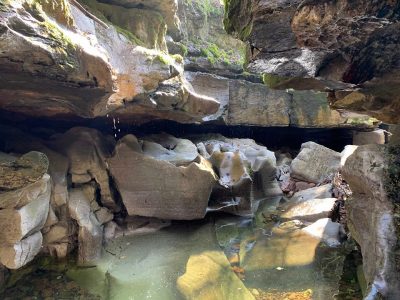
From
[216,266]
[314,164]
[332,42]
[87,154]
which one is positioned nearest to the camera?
[332,42]

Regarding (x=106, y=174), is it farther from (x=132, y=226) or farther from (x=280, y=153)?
(x=280, y=153)

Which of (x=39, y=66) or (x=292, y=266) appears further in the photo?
(x=292, y=266)

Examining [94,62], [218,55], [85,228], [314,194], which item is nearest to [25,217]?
[85,228]

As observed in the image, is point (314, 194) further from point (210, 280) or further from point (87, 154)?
point (87, 154)

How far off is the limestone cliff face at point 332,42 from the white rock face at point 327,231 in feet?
10.4

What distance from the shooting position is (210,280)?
564 cm

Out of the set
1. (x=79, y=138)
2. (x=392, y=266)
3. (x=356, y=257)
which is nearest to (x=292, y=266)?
(x=356, y=257)

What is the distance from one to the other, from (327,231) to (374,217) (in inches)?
132

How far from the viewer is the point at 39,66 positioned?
459 cm

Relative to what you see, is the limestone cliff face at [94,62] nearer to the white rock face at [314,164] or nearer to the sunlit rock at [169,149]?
the sunlit rock at [169,149]

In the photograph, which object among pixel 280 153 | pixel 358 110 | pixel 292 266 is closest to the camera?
pixel 358 110

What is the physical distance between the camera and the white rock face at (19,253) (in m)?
5.50

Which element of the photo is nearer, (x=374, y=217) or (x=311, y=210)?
(x=374, y=217)

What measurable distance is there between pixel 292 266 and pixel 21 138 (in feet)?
18.6
